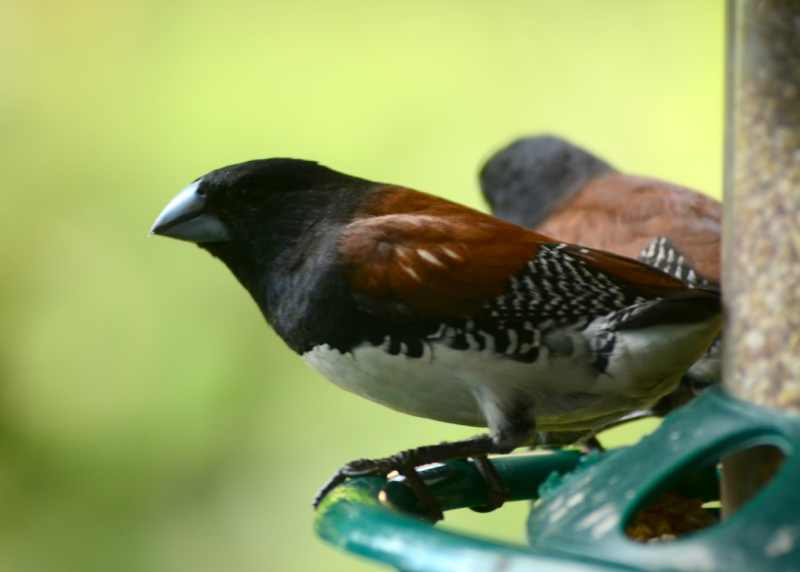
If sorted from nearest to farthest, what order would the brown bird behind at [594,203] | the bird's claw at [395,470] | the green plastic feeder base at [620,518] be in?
the green plastic feeder base at [620,518] < the bird's claw at [395,470] < the brown bird behind at [594,203]

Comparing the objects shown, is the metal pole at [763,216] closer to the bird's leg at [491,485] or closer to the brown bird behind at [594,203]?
the bird's leg at [491,485]

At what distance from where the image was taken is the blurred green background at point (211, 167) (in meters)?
5.89

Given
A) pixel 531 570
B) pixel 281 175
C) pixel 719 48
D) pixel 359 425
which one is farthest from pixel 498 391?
pixel 719 48

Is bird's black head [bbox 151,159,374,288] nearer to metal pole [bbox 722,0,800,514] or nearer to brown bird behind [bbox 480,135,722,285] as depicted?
metal pole [bbox 722,0,800,514]

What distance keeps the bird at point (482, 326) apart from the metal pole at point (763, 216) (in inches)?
13.3

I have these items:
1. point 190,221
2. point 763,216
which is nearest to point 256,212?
point 190,221

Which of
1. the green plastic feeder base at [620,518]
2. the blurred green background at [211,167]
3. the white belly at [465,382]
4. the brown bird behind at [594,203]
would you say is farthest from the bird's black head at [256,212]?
the blurred green background at [211,167]

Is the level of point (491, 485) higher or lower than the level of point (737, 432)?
lower

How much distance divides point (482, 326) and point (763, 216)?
2.25 ft

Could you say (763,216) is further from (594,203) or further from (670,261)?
(594,203)

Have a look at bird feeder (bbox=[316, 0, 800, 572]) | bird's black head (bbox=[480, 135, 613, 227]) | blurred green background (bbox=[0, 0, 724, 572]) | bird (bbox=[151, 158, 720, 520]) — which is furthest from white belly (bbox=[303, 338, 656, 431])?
bird's black head (bbox=[480, 135, 613, 227])

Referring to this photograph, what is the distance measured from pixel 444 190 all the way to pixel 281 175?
3258mm

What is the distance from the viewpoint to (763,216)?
8.43 ft

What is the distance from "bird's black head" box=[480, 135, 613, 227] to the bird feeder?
370cm
